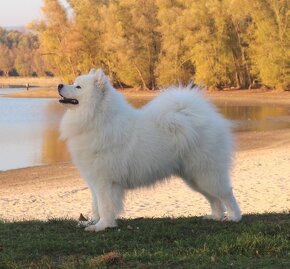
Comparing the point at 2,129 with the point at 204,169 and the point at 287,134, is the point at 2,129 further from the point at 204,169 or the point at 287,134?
the point at 204,169

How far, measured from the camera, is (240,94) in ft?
172

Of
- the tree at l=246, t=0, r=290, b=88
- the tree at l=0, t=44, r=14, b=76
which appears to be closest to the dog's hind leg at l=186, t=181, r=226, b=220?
the tree at l=246, t=0, r=290, b=88

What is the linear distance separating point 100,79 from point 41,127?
26854mm

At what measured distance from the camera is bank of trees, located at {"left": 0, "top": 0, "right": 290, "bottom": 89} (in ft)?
166

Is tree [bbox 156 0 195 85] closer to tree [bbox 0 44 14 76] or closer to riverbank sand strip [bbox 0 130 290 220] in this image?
riverbank sand strip [bbox 0 130 290 220]

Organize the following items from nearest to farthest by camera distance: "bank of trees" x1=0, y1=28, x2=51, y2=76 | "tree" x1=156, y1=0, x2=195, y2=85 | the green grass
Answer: the green grass, "tree" x1=156, y1=0, x2=195, y2=85, "bank of trees" x1=0, y1=28, x2=51, y2=76

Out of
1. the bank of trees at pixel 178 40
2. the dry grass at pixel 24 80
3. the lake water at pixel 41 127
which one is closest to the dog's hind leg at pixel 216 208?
the lake water at pixel 41 127

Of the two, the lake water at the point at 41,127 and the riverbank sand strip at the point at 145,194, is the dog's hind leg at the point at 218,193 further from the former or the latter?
the lake water at the point at 41,127

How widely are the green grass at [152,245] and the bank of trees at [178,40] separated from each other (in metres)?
43.1

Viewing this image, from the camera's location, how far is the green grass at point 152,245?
4270 mm

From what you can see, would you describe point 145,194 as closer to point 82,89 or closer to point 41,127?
point 82,89

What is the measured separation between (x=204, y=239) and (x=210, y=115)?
5.43ft

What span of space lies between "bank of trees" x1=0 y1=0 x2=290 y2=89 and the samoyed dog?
140 feet

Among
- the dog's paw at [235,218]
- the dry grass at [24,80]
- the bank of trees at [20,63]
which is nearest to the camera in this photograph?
the dog's paw at [235,218]
